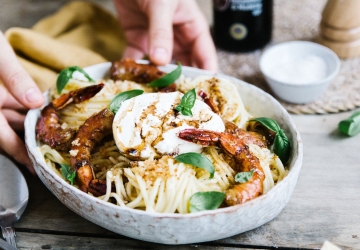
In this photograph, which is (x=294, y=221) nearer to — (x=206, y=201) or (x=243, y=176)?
(x=243, y=176)

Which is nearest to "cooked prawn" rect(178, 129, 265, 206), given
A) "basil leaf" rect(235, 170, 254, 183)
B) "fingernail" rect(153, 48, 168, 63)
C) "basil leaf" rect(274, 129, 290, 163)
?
"basil leaf" rect(235, 170, 254, 183)

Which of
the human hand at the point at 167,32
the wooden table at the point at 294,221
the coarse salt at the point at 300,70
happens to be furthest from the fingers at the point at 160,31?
the wooden table at the point at 294,221

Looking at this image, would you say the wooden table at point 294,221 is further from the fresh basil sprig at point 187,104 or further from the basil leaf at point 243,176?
the fresh basil sprig at point 187,104

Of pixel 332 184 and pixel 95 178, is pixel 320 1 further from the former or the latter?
pixel 95 178

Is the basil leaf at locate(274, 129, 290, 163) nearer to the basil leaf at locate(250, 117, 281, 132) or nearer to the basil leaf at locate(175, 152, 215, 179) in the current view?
the basil leaf at locate(250, 117, 281, 132)

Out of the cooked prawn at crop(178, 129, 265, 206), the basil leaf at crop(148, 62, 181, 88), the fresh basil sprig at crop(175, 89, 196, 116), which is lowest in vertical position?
the basil leaf at crop(148, 62, 181, 88)

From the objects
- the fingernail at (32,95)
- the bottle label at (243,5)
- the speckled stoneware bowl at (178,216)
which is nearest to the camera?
the speckled stoneware bowl at (178,216)

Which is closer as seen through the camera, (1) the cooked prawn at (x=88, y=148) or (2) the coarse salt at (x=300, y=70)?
(1) the cooked prawn at (x=88, y=148)

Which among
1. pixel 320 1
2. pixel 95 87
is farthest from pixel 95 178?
pixel 320 1
